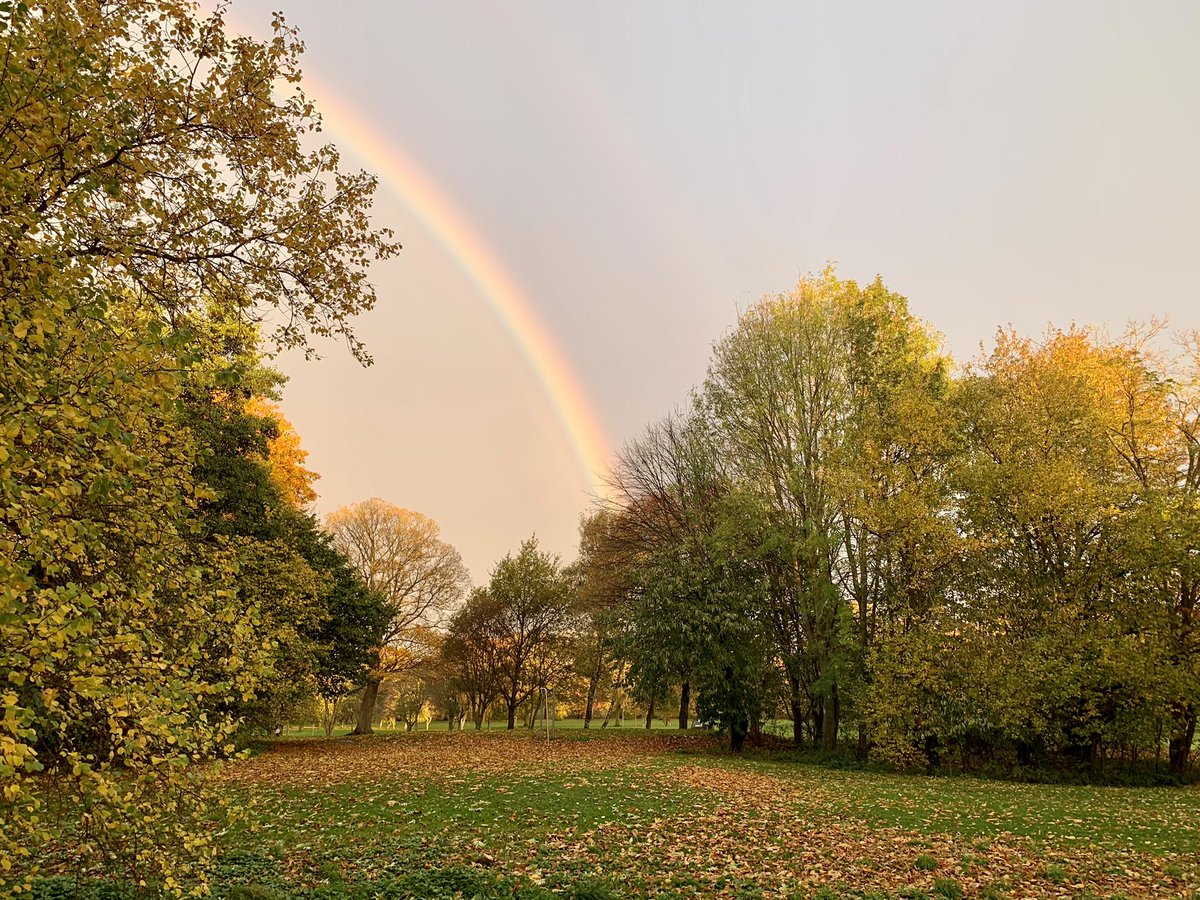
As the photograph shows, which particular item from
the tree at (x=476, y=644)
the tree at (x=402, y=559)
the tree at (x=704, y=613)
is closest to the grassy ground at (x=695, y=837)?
the tree at (x=704, y=613)

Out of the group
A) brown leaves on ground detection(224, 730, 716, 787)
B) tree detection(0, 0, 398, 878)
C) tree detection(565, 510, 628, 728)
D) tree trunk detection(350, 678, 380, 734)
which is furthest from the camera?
tree trunk detection(350, 678, 380, 734)

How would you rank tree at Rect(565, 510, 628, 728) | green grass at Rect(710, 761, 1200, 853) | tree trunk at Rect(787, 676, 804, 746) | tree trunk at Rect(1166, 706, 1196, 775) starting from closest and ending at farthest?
green grass at Rect(710, 761, 1200, 853) → tree trunk at Rect(1166, 706, 1196, 775) → tree trunk at Rect(787, 676, 804, 746) → tree at Rect(565, 510, 628, 728)

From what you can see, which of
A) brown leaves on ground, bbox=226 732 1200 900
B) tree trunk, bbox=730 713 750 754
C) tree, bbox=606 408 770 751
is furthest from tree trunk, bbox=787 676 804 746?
brown leaves on ground, bbox=226 732 1200 900

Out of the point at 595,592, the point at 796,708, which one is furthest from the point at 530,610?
the point at 796,708

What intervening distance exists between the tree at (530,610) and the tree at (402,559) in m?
4.10

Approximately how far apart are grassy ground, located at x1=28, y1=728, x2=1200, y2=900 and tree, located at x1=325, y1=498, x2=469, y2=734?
25.5 m

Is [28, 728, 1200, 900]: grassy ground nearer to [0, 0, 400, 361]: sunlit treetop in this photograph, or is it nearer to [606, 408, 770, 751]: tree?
[0, 0, 400, 361]: sunlit treetop

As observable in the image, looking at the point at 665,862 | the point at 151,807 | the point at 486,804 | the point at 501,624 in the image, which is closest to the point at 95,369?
the point at 151,807

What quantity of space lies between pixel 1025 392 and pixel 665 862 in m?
23.0

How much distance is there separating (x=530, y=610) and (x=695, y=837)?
34.5m

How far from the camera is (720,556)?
87.8ft

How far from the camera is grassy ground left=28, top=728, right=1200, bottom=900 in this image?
322 inches

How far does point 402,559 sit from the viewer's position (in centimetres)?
4441

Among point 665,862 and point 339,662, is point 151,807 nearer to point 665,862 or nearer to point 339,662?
point 665,862
